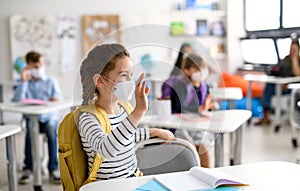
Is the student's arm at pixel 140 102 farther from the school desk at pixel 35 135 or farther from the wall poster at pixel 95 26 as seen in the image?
the wall poster at pixel 95 26

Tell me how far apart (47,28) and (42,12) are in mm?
225

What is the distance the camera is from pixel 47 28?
6047mm

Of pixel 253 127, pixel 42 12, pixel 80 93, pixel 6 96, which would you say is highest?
pixel 42 12

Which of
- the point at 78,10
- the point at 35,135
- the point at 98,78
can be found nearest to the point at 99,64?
the point at 98,78

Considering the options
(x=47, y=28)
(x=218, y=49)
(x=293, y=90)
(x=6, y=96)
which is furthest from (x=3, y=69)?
(x=293, y=90)

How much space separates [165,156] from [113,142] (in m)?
0.37

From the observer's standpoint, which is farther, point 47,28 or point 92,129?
point 47,28

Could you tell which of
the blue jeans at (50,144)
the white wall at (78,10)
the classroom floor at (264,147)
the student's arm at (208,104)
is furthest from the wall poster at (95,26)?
the student's arm at (208,104)

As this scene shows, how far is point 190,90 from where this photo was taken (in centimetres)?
192

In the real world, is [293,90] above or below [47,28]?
below

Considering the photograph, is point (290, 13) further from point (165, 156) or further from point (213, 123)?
point (165, 156)

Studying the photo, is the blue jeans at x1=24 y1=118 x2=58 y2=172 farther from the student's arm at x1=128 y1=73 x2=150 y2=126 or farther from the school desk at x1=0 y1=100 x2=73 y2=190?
the student's arm at x1=128 y1=73 x2=150 y2=126

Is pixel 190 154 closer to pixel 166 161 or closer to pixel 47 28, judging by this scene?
pixel 166 161

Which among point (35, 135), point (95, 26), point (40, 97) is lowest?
point (35, 135)
